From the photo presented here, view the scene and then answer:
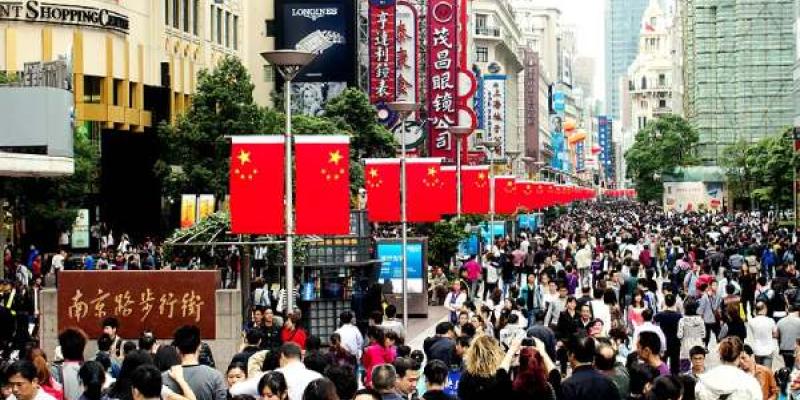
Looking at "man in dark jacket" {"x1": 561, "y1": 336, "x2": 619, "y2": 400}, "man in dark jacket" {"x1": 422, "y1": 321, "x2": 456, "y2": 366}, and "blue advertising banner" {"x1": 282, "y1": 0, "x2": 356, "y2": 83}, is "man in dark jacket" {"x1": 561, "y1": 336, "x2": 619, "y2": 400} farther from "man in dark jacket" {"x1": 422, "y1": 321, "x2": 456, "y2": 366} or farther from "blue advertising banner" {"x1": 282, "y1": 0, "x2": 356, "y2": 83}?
"blue advertising banner" {"x1": 282, "y1": 0, "x2": 356, "y2": 83}

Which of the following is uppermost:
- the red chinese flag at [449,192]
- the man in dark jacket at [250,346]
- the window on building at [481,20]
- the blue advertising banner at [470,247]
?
the window on building at [481,20]

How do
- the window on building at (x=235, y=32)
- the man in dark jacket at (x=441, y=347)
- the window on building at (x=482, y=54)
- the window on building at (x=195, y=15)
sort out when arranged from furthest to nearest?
the window on building at (x=482, y=54), the window on building at (x=235, y=32), the window on building at (x=195, y=15), the man in dark jacket at (x=441, y=347)

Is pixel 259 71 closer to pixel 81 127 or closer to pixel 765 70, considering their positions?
pixel 81 127

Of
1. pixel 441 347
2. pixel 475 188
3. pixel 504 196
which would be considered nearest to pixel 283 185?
pixel 441 347

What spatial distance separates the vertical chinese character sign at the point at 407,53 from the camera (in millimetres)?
72500

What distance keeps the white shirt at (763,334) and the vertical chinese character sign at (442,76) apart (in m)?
59.1

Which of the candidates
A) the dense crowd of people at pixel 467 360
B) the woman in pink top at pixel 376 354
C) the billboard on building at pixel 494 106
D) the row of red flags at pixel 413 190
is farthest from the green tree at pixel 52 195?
the billboard on building at pixel 494 106

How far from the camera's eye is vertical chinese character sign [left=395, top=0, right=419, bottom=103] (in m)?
72.5

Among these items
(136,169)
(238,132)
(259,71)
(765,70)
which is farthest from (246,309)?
(765,70)

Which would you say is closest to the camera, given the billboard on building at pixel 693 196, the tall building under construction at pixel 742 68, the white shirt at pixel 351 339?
the white shirt at pixel 351 339

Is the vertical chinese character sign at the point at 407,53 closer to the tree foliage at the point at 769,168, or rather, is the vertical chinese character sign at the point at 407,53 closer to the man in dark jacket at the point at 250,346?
the tree foliage at the point at 769,168

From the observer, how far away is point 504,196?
52.5m

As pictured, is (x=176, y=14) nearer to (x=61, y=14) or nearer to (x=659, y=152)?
(x=61, y=14)

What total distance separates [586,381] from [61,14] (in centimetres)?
4436
